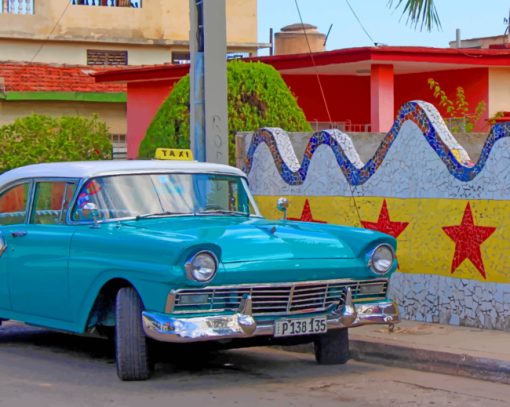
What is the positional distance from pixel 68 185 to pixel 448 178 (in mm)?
3703

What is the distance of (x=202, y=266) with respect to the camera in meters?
7.98

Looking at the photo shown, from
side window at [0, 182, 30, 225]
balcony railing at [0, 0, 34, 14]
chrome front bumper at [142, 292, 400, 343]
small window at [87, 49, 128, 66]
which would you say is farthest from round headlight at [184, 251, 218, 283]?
balcony railing at [0, 0, 34, 14]

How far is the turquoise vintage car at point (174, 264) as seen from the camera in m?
8.04

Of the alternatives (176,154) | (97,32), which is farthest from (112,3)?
(176,154)

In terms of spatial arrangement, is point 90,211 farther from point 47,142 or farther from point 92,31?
point 92,31

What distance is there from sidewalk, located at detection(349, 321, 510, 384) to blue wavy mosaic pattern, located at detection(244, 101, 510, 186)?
152 centimetres

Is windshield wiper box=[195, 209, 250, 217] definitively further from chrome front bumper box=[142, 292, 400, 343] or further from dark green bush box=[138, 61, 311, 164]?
dark green bush box=[138, 61, 311, 164]

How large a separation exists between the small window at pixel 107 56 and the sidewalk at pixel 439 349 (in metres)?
24.7

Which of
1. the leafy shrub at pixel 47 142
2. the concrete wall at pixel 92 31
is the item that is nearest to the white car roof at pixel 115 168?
the leafy shrub at pixel 47 142

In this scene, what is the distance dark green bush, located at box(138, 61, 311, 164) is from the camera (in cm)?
1484

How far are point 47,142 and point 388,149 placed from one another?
8396 millimetres

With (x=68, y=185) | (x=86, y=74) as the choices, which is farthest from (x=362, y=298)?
(x=86, y=74)

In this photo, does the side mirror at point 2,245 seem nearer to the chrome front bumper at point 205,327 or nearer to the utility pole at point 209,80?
the chrome front bumper at point 205,327

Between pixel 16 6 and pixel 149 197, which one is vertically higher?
pixel 16 6
